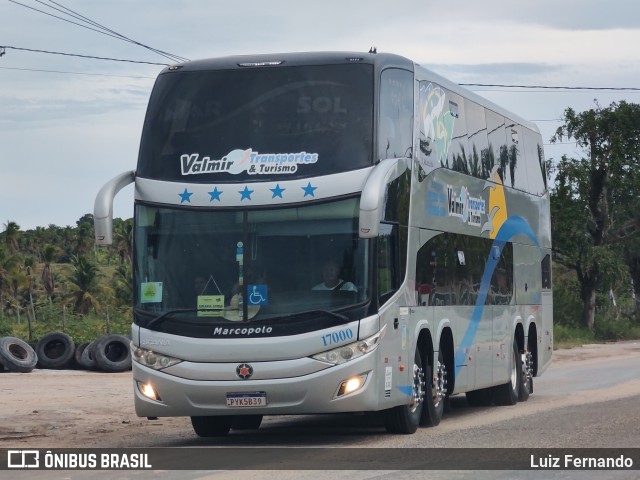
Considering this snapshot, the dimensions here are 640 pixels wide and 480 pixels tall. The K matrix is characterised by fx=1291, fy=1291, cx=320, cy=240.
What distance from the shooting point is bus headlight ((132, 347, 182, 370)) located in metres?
14.0

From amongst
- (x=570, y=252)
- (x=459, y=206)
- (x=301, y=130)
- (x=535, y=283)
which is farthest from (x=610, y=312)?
(x=301, y=130)

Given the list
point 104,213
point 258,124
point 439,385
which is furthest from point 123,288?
point 104,213

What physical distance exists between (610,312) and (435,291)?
4825cm

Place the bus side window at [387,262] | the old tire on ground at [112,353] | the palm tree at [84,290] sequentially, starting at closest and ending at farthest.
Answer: the bus side window at [387,262] → the old tire on ground at [112,353] → the palm tree at [84,290]

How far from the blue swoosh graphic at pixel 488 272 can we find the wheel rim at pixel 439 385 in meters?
0.41

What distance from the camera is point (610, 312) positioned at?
2484 inches

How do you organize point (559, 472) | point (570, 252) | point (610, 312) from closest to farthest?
point (559, 472) → point (570, 252) → point (610, 312)

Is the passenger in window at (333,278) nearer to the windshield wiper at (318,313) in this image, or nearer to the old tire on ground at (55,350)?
the windshield wiper at (318,313)

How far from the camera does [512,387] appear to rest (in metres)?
21.3

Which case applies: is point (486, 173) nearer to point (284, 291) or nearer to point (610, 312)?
point (284, 291)

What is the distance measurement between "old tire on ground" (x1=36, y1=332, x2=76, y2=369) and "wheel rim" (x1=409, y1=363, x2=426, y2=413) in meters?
16.8

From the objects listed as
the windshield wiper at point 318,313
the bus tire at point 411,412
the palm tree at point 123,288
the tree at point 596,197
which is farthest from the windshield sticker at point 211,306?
the palm tree at point 123,288

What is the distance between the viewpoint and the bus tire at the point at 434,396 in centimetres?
1630

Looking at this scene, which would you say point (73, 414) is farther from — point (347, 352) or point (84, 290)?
point (84, 290)
